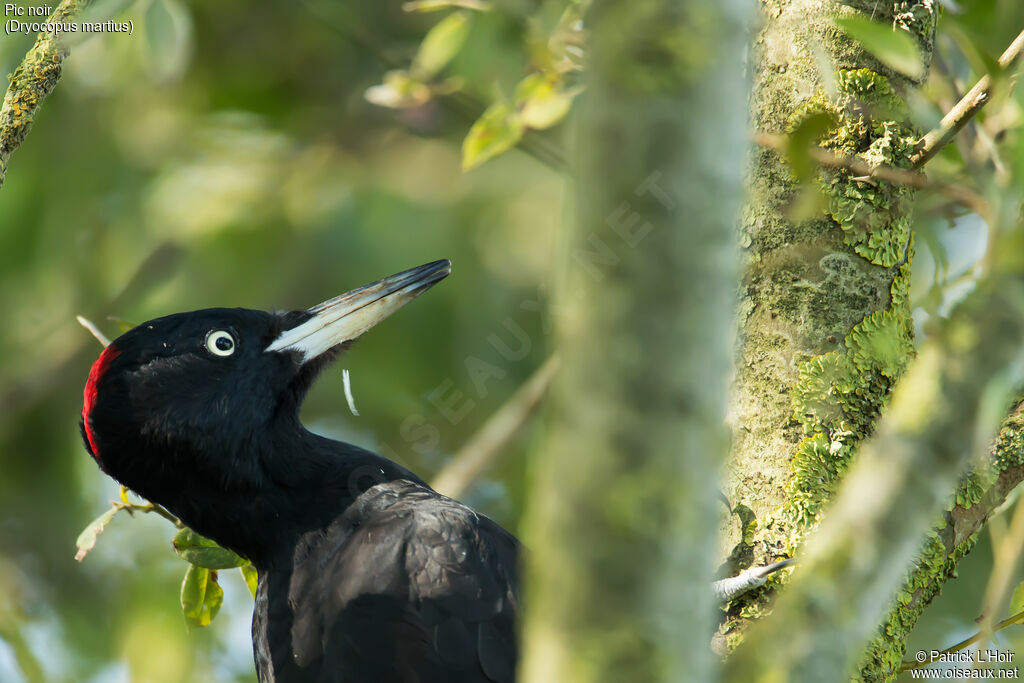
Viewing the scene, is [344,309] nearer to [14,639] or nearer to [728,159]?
[14,639]

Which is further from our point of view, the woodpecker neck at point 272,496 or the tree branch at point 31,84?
the woodpecker neck at point 272,496

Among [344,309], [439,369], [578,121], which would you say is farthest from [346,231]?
[578,121]

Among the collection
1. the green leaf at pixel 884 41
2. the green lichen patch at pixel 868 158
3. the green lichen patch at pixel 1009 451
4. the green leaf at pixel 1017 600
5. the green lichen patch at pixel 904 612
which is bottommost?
the green leaf at pixel 1017 600

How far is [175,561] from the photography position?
5977 mm

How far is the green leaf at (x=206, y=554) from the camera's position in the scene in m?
3.19

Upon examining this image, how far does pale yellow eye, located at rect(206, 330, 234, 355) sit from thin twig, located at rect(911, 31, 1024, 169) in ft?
6.81

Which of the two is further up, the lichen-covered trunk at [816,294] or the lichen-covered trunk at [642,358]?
the lichen-covered trunk at [642,358]

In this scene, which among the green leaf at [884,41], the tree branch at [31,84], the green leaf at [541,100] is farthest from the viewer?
the green leaf at [541,100]

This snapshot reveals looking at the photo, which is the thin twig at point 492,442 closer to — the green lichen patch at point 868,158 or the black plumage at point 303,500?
the black plumage at point 303,500

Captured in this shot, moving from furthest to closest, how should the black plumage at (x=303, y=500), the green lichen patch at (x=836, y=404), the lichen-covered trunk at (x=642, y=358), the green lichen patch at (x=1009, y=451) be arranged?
the black plumage at (x=303, y=500)
the green lichen patch at (x=1009, y=451)
the green lichen patch at (x=836, y=404)
the lichen-covered trunk at (x=642, y=358)

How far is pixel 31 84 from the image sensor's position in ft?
7.80

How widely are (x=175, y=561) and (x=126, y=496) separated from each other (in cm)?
290

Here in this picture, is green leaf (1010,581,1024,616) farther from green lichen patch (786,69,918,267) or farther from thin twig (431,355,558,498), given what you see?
thin twig (431,355,558,498)

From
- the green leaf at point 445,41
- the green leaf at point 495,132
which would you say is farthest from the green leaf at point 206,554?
the green leaf at point 445,41
